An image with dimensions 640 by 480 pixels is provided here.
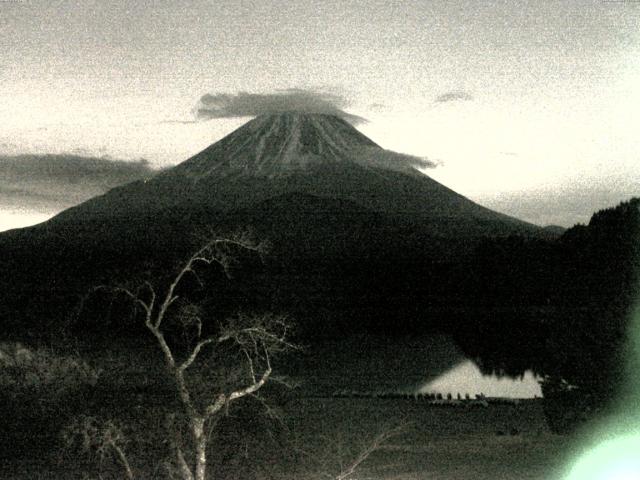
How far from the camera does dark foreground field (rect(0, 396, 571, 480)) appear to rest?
1233cm

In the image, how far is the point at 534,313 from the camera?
155 ft

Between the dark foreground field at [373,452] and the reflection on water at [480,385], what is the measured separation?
19.4ft

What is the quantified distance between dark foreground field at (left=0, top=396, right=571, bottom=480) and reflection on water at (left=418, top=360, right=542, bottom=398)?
5.92 metres

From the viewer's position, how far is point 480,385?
26.2 metres

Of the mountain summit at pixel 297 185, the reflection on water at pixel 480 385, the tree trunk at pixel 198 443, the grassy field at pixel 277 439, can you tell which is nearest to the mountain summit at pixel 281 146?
the mountain summit at pixel 297 185

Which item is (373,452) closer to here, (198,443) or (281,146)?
(198,443)

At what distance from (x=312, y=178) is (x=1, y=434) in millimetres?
117692

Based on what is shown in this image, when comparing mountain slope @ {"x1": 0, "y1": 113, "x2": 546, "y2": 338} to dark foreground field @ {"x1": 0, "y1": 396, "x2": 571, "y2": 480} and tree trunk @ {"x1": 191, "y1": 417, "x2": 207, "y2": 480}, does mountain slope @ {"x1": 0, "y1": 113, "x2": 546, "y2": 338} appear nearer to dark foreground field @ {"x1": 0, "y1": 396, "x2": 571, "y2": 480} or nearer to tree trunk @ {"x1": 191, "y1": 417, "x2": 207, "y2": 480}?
dark foreground field @ {"x1": 0, "y1": 396, "x2": 571, "y2": 480}

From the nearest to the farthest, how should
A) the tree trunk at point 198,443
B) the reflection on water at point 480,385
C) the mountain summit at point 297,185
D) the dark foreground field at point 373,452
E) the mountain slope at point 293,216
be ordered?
the tree trunk at point 198,443 → the dark foreground field at point 373,452 → the reflection on water at point 480,385 → the mountain slope at point 293,216 → the mountain summit at point 297,185

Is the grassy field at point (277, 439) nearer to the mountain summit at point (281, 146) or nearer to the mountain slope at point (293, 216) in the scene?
the mountain slope at point (293, 216)

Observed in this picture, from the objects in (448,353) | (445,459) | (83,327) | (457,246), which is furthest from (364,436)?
(457,246)

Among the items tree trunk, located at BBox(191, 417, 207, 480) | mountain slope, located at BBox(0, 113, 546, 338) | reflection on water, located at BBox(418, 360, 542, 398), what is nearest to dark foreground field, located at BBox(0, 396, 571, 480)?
tree trunk, located at BBox(191, 417, 207, 480)

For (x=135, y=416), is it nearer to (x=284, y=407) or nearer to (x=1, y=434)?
(x=1, y=434)

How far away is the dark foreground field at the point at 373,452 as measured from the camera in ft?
40.4
